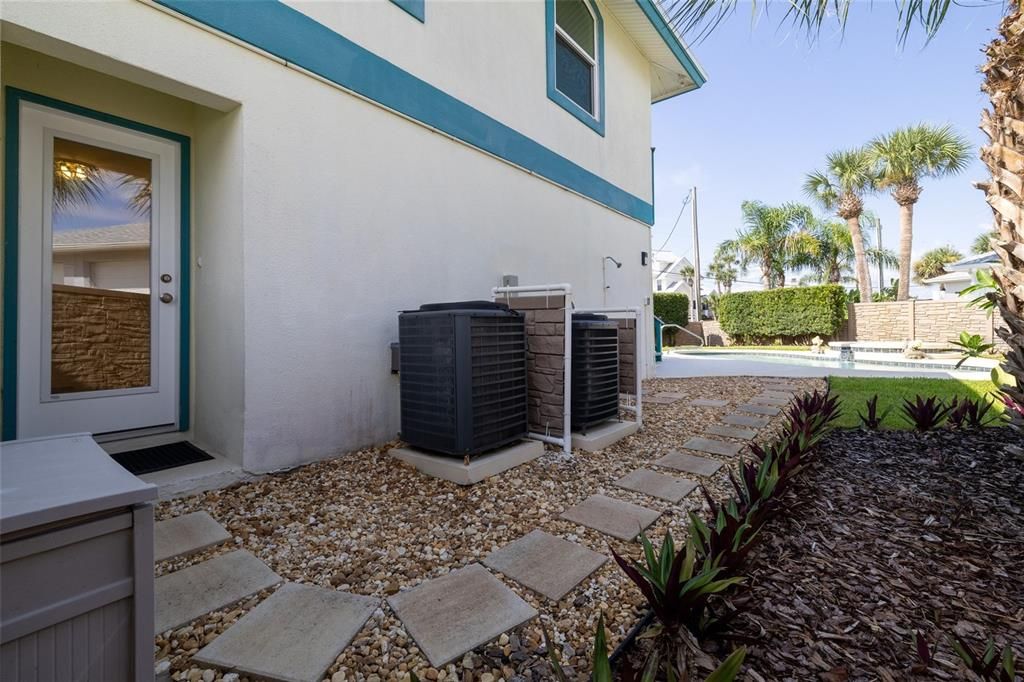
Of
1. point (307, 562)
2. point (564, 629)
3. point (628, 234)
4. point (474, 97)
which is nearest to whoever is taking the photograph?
point (564, 629)

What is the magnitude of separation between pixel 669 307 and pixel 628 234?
41.2 ft

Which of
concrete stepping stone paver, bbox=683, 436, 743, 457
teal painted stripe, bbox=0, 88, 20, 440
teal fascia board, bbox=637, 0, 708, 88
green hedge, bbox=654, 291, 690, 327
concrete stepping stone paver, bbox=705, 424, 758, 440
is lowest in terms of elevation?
concrete stepping stone paver, bbox=683, 436, 743, 457

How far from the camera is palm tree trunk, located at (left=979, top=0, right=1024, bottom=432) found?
2.23 metres

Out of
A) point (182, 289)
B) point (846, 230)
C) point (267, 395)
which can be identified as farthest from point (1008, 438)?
point (846, 230)

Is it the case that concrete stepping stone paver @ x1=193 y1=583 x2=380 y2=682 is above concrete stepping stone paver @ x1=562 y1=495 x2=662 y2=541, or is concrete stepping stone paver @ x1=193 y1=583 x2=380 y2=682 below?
below

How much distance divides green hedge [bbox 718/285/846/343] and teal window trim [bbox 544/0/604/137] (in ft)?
45.9

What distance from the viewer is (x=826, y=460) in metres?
2.87

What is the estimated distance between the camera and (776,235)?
2267 centimetres

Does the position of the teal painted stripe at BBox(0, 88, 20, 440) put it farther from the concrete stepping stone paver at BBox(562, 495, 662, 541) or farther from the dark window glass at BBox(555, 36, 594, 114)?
the dark window glass at BBox(555, 36, 594, 114)

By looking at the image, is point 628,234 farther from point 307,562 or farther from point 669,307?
point 669,307

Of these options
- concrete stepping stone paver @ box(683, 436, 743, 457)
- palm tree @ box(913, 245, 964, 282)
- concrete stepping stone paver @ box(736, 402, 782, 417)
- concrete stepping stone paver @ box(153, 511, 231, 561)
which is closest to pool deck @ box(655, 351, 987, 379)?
concrete stepping stone paver @ box(736, 402, 782, 417)

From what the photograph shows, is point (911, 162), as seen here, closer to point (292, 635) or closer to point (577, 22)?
point (577, 22)

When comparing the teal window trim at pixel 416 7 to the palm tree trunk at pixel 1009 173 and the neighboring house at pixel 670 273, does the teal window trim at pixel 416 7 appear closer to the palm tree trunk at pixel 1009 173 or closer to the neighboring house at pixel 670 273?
the palm tree trunk at pixel 1009 173

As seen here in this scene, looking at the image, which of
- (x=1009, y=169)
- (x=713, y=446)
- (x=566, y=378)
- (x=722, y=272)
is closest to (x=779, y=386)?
(x=713, y=446)
